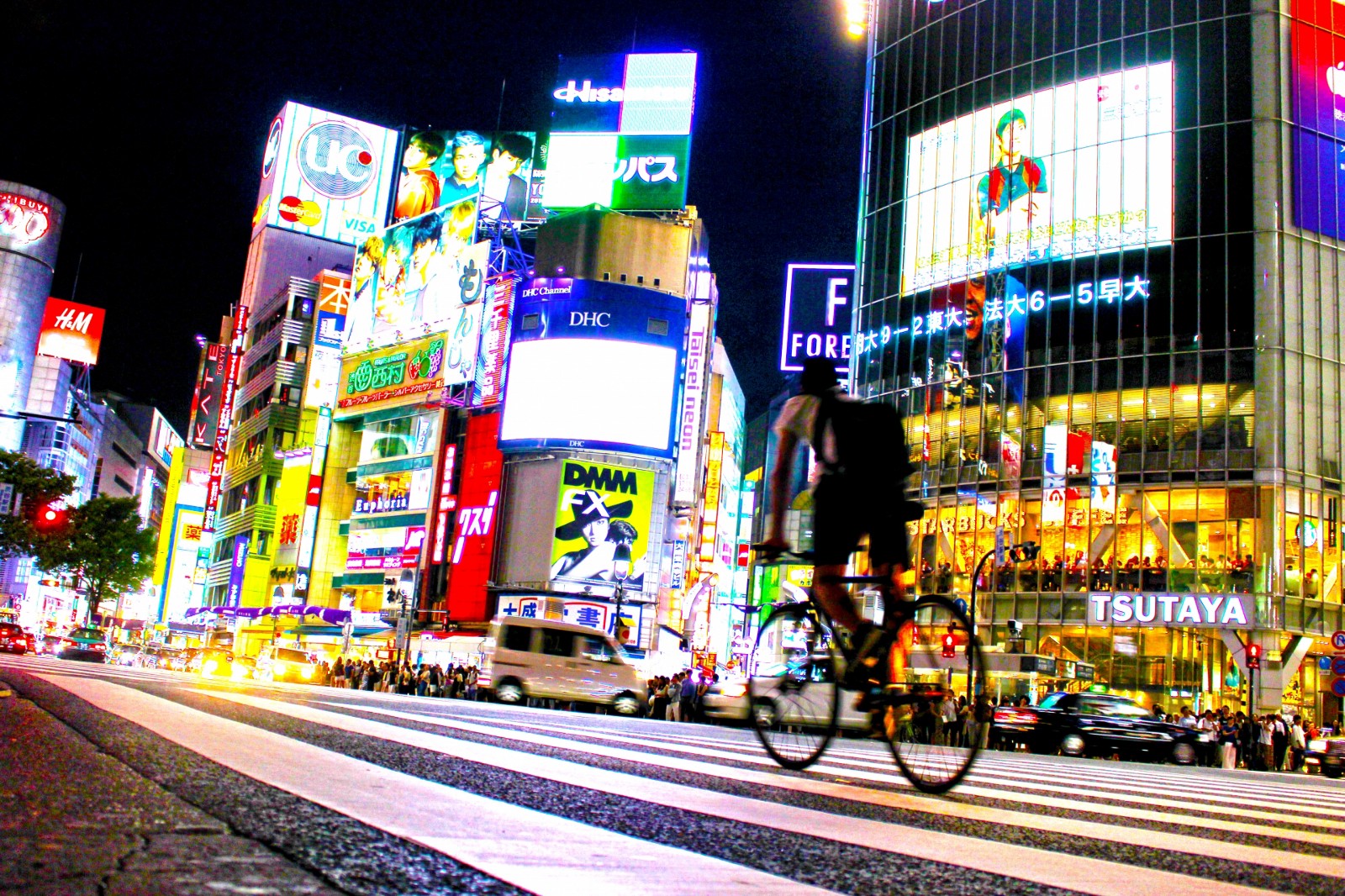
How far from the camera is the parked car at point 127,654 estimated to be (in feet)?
137

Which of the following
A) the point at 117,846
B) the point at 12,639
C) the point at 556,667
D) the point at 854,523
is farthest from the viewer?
the point at 12,639

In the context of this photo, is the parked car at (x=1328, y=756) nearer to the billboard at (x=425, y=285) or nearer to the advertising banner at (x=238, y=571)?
the billboard at (x=425, y=285)

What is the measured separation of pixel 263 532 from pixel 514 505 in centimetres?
2285

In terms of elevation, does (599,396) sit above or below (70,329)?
below

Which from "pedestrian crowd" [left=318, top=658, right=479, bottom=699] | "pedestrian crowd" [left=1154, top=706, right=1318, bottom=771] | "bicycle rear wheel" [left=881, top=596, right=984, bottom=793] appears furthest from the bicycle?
"pedestrian crowd" [left=318, top=658, right=479, bottom=699]

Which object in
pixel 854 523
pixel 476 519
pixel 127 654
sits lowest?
pixel 127 654

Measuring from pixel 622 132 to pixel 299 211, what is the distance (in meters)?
50.3

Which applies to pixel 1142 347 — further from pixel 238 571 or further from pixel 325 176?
pixel 325 176

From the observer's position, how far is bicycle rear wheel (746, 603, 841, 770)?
15.8 ft

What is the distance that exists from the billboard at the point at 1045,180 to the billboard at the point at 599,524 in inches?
575

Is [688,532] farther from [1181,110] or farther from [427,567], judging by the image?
[1181,110]

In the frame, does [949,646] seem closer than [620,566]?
Yes

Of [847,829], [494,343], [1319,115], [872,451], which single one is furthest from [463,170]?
[847,829]

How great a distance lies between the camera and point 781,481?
470 centimetres
